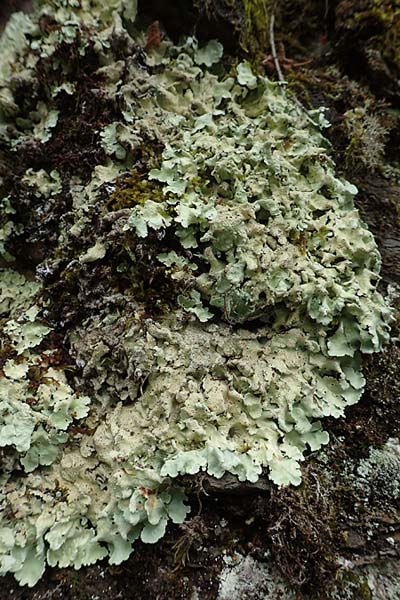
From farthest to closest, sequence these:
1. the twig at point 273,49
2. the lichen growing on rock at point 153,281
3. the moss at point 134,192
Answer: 1. the twig at point 273,49
2. the moss at point 134,192
3. the lichen growing on rock at point 153,281

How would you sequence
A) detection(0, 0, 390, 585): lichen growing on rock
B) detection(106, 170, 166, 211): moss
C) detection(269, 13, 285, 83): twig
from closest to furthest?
detection(0, 0, 390, 585): lichen growing on rock → detection(106, 170, 166, 211): moss → detection(269, 13, 285, 83): twig

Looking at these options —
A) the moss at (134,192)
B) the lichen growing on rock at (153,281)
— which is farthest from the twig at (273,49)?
the moss at (134,192)

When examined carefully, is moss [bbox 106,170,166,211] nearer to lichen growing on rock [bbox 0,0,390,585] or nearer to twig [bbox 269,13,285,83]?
lichen growing on rock [bbox 0,0,390,585]

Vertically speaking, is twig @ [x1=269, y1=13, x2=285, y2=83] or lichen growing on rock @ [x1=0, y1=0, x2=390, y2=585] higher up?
twig @ [x1=269, y1=13, x2=285, y2=83]

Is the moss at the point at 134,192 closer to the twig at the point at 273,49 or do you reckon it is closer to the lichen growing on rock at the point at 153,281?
the lichen growing on rock at the point at 153,281

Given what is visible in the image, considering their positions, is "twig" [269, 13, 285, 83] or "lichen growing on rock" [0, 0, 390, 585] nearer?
"lichen growing on rock" [0, 0, 390, 585]

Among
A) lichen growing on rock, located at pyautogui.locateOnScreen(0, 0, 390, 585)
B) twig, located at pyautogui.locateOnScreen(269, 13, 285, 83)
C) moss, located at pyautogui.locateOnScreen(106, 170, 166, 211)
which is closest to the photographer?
lichen growing on rock, located at pyautogui.locateOnScreen(0, 0, 390, 585)

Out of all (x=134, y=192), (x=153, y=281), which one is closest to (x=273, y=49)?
(x=134, y=192)

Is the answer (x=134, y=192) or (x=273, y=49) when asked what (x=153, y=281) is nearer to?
(x=134, y=192)

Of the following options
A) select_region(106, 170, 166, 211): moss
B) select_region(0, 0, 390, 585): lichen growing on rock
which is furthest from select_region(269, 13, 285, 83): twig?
select_region(106, 170, 166, 211): moss
